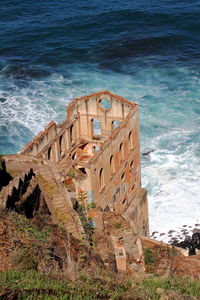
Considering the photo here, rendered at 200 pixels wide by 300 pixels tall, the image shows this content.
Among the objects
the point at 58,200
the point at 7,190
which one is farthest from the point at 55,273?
the point at 58,200

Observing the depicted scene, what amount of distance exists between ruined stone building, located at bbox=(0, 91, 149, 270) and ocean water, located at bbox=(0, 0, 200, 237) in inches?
407

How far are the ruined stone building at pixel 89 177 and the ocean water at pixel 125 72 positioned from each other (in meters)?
10.3

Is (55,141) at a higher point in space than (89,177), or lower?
higher

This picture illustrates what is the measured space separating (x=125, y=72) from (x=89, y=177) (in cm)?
5344

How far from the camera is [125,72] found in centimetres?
9538

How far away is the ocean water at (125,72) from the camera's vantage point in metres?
68.2

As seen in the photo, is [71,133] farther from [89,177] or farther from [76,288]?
[76,288]

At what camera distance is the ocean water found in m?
68.2

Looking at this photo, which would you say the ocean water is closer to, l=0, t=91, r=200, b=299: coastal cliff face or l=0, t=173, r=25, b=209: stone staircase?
l=0, t=91, r=200, b=299: coastal cliff face

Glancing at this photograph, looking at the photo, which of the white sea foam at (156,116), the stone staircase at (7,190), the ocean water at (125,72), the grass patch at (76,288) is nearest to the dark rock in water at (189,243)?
the white sea foam at (156,116)

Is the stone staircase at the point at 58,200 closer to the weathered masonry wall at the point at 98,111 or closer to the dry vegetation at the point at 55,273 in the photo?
the dry vegetation at the point at 55,273

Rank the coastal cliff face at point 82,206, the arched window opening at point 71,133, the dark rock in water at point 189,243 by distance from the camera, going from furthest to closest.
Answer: the dark rock in water at point 189,243 → the arched window opening at point 71,133 → the coastal cliff face at point 82,206

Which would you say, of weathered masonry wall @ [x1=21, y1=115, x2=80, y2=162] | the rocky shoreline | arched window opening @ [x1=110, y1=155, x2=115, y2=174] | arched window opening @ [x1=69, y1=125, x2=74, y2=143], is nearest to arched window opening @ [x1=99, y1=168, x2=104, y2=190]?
arched window opening @ [x1=110, y1=155, x2=115, y2=174]

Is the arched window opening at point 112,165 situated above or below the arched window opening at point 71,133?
below
